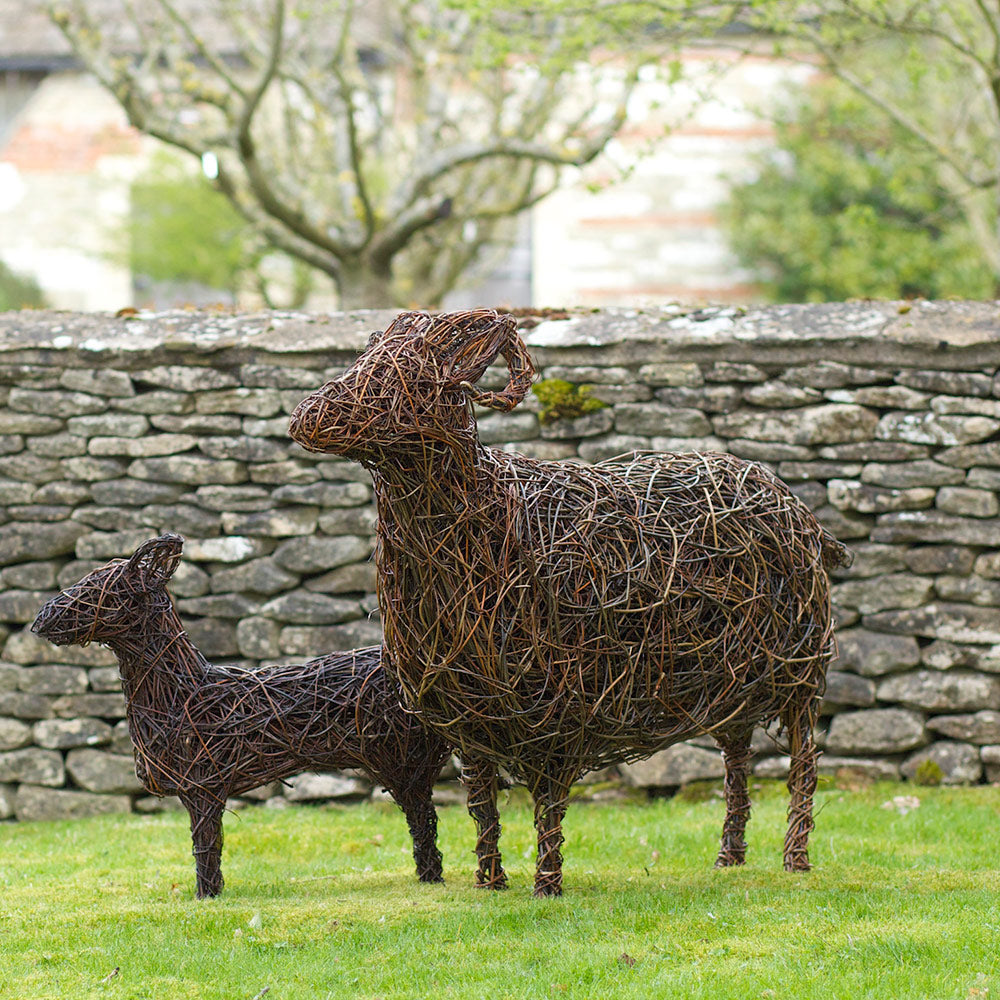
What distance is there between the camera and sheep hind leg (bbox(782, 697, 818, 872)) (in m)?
5.06

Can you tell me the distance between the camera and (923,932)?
170 inches

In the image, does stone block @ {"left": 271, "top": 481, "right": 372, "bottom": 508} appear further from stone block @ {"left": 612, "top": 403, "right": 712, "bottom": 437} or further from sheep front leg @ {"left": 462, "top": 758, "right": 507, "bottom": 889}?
sheep front leg @ {"left": 462, "top": 758, "right": 507, "bottom": 889}

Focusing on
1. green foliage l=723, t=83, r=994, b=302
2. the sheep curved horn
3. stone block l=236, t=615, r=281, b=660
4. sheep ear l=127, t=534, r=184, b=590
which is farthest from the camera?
green foliage l=723, t=83, r=994, b=302

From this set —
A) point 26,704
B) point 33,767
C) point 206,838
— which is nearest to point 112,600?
point 206,838

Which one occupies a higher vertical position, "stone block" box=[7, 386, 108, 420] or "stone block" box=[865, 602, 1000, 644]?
"stone block" box=[7, 386, 108, 420]

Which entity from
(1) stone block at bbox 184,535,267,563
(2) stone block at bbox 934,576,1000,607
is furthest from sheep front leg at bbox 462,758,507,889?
(2) stone block at bbox 934,576,1000,607

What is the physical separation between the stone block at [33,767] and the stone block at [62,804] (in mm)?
59

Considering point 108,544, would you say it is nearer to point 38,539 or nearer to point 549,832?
point 38,539

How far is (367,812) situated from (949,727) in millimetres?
3357

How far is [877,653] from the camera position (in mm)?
6812

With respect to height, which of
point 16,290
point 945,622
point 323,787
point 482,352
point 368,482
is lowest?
point 323,787

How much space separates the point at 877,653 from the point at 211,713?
12.6ft

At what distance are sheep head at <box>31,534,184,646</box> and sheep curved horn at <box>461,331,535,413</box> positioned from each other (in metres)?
1.46

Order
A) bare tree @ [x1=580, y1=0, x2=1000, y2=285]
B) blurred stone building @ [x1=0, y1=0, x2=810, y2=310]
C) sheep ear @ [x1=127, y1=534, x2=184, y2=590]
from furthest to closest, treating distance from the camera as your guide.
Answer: blurred stone building @ [x1=0, y1=0, x2=810, y2=310]
bare tree @ [x1=580, y1=0, x2=1000, y2=285]
sheep ear @ [x1=127, y1=534, x2=184, y2=590]
